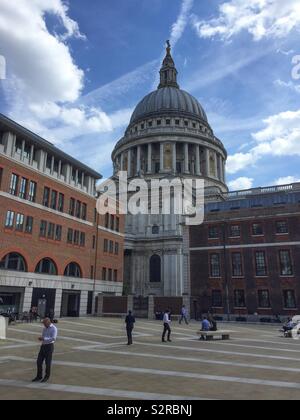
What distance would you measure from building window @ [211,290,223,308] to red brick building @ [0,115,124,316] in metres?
14.2

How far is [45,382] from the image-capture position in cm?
975

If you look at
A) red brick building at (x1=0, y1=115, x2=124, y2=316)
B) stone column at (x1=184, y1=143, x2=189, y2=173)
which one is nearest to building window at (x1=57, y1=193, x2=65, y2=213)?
red brick building at (x1=0, y1=115, x2=124, y2=316)

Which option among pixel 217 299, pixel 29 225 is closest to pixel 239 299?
pixel 217 299

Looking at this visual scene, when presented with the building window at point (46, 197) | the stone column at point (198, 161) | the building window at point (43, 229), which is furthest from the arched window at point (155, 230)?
the building window at point (43, 229)

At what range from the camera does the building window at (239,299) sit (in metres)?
42.1

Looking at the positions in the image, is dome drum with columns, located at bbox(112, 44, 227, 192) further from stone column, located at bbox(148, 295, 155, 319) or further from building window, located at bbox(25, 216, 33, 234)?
building window, located at bbox(25, 216, 33, 234)

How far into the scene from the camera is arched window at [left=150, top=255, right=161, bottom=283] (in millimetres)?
69438

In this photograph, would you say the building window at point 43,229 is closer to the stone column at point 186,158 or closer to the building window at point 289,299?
the building window at point 289,299

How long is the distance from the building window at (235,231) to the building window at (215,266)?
3.31 metres

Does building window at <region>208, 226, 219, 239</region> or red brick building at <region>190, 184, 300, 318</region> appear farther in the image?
building window at <region>208, 226, 219, 239</region>

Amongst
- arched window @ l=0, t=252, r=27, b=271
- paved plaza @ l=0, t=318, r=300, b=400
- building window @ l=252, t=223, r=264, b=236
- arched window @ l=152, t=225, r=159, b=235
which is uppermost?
arched window @ l=152, t=225, r=159, b=235

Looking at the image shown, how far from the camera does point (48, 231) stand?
37094 millimetres

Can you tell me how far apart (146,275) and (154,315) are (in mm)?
27656

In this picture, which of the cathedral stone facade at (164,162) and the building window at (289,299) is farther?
the cathedral stone facade at (164,162)
